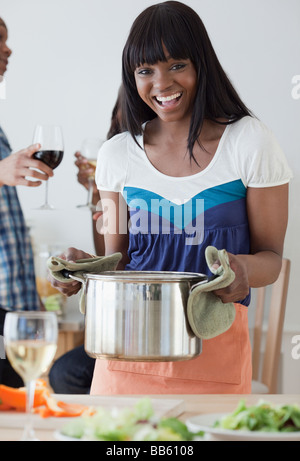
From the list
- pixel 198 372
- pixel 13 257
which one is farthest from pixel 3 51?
pixel 198 372

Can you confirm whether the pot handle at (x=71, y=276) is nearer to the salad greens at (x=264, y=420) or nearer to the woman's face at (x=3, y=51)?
the salad greens at (x=264, y=420)

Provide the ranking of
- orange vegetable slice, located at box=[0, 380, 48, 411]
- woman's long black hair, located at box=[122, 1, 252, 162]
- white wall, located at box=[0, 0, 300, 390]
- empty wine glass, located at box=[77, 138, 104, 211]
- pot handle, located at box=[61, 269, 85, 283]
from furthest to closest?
white wall, located at box=[0, 0, 300, 390]
empty wine glass, located at box=[77, 138, 104, 211]
woman's long black hair, located at box=[122, 1, 252, 162]
pot handle, located at box=[61, 269, 85, 283]
orange vegetable slice, located at box=[0, 380, 48, 411]

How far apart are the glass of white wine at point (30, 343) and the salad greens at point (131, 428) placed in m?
0.09

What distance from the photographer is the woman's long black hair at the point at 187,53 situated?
1320 mm

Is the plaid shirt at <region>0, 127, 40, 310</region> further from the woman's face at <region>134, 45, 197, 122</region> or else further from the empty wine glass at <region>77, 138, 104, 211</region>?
the woman's face at <region>134, 45, 197, 122</region>

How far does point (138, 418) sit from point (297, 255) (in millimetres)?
2204

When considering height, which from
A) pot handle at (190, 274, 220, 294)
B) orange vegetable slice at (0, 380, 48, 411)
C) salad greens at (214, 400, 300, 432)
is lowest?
orange vegetable slice at (0, 380, 48, 411)

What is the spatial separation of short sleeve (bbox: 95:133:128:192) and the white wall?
59.6 inches

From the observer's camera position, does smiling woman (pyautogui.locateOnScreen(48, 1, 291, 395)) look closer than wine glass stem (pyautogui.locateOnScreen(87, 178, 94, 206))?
Yes

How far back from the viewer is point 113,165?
4.77ft

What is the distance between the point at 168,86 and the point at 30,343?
673 mm

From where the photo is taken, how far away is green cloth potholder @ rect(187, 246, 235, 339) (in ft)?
3.48

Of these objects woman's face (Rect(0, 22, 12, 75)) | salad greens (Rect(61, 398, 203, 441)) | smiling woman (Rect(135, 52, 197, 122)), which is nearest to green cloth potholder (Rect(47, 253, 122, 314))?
smiling woman (Rect(135, 52, 197, 122))
